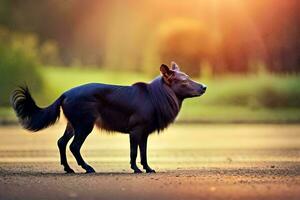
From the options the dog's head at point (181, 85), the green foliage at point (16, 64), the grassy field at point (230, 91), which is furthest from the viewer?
the green foliage at point (16, 64)

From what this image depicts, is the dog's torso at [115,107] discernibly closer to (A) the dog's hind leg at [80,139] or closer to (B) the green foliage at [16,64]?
(A) the dog's hind leg at [80,139]

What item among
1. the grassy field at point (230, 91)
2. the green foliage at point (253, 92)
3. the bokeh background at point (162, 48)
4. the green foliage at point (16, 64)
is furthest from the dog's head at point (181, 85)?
the green foliage at point (16, 64)

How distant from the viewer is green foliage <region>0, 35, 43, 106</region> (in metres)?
46.8

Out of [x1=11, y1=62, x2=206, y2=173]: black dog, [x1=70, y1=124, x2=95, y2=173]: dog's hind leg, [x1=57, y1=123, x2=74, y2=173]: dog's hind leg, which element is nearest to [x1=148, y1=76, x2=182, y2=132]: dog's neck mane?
[x1=11, y1=62, x2=206, y2=173]: black dog

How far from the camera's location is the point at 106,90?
16391 millimetres

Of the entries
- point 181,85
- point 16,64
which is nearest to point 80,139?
point 181,85

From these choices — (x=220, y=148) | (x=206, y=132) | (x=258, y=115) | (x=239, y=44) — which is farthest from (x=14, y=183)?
(x=239, y=44)

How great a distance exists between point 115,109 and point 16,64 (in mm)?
32024

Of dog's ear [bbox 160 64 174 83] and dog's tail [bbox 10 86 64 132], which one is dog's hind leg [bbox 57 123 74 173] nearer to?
dog's tail [bbox 10 86 64 132]

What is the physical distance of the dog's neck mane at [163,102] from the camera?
16484mm

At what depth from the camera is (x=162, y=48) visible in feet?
153

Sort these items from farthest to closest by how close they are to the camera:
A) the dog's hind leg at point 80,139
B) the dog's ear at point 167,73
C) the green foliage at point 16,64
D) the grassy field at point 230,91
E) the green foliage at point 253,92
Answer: the green foliage at point 16,64 < the green foliage at point 253,92 < the grassy field at point 230,91 < the dog's ear at point 167,73 < the dog's hind leg at point 80,139

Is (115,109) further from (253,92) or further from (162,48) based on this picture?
(253,92)

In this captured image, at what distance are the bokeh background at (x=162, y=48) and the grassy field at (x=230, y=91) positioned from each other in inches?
1.8
